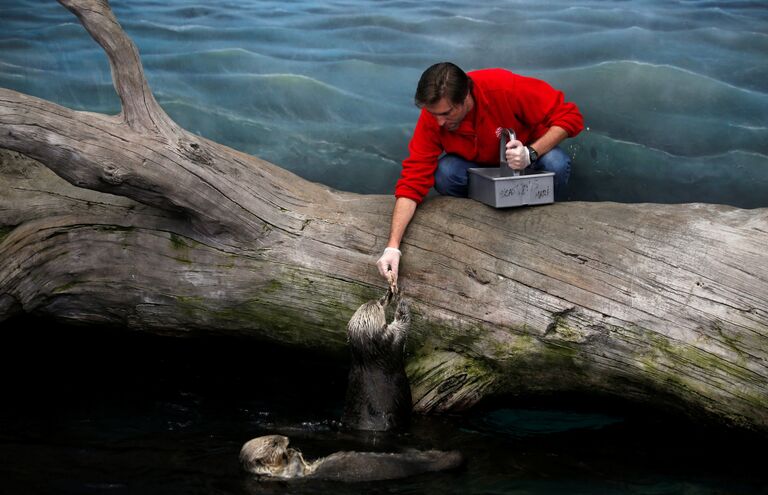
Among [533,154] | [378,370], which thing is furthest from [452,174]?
[378,370]

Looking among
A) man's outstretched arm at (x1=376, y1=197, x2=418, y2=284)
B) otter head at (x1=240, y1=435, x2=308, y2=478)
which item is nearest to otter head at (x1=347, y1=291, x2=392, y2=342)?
man's outstretched arm at (x1=376, y1=197, x2=418, y2=284)

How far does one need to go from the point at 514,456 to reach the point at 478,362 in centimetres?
65

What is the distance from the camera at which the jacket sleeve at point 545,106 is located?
5.08 metres

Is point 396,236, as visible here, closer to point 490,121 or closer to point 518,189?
point 518,189

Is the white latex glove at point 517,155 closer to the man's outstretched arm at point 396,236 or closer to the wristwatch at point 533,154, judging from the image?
the wristwatch at point 533,154

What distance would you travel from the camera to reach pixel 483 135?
5.17 metres

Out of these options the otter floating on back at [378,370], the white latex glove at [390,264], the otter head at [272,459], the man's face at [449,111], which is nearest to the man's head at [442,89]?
the man's face at [449,111]

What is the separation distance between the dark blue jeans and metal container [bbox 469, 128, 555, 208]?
185 millimetres

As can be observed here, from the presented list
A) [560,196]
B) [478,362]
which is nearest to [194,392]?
[478,362]

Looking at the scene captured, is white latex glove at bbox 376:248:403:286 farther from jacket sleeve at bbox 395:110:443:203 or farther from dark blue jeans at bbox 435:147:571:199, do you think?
dark blue jeans at bbox 435:147:571:199

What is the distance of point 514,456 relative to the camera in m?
4.53

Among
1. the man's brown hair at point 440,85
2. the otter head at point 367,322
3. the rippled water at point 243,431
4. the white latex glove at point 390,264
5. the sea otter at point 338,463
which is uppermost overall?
the man's brown hair at point 440,85

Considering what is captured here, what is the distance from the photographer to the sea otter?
4082mm

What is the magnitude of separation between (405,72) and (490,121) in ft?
5.39
